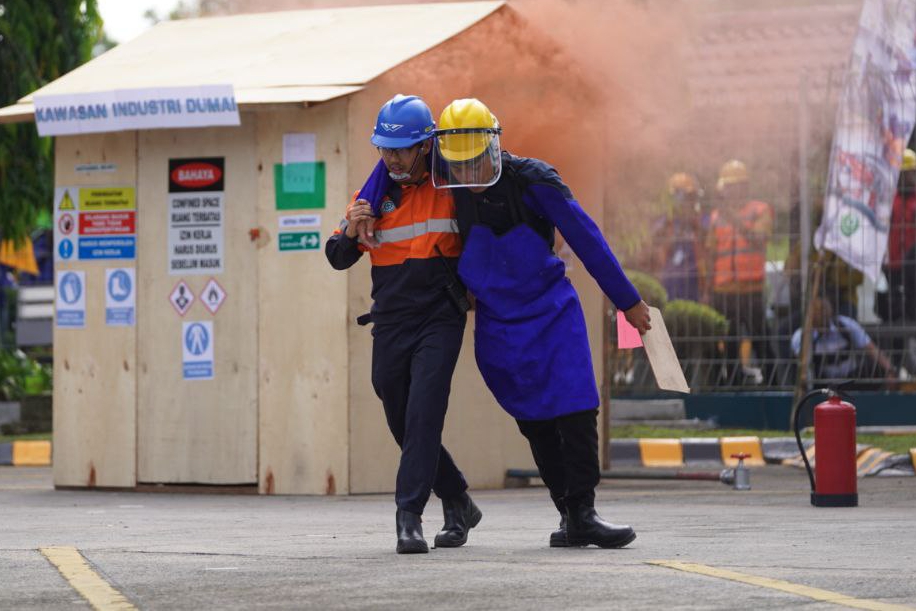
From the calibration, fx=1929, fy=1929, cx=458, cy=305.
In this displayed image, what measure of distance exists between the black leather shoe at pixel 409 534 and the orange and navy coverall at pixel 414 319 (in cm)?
3

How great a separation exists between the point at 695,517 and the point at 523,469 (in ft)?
10.4

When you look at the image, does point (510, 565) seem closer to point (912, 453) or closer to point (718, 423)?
point (912, 453)

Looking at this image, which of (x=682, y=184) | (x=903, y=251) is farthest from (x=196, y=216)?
(x=903, y=251)

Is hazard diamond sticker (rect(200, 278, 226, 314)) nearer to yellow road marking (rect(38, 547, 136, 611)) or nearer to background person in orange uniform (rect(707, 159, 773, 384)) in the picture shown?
yellow road marking (rect(38, 547, 136, 611))

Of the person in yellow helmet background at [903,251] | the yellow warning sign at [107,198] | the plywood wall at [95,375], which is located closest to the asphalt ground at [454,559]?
the plywood wall at [95,375]

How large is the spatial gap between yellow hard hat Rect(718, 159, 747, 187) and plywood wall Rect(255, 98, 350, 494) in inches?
228

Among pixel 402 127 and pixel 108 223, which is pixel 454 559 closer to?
pixel 402 127

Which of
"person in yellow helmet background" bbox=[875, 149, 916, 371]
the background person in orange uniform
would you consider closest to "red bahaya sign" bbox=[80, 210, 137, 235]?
the background person in orange uniform

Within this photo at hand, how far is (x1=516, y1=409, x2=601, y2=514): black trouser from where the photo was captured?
7.20m

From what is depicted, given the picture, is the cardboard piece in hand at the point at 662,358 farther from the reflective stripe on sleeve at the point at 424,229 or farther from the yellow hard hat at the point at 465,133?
the yellow hard hat at the point at 465,133

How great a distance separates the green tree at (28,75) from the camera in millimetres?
20578

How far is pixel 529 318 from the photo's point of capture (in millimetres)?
7109

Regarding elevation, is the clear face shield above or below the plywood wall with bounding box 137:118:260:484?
above

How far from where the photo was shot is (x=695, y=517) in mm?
9445
